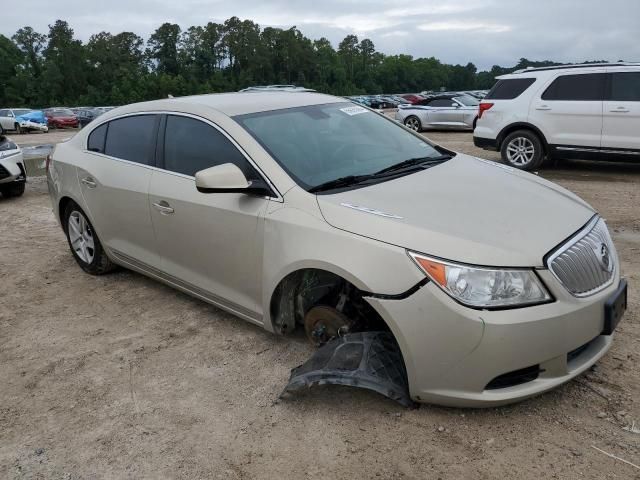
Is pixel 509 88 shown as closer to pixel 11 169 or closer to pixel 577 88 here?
pixel 577 88

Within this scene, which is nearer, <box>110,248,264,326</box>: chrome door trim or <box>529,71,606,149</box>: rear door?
<box>110,248,264,326</box>: chrome door trim

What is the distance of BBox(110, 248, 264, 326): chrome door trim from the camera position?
3465 millimetres

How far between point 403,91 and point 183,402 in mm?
135532

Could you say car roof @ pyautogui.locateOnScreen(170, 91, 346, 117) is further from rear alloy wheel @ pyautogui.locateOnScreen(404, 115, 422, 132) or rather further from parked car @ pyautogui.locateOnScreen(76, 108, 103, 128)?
parked car @ pyautogui.locateOnScreen(76, 108, 103, 128)

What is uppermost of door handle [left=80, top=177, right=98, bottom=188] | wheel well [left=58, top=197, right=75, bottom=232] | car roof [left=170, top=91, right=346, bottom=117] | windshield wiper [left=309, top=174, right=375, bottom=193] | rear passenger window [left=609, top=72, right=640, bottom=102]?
rear passenger window [left=609, top=72, right=640, bottom=102]

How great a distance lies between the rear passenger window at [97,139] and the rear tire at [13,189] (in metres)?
5.48

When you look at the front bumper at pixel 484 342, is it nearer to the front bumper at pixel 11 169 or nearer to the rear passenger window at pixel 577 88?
the rear passenger window at pixel 577 88

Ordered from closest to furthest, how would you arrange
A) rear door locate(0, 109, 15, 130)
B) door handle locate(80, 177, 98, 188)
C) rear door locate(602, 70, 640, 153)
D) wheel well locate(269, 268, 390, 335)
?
wheel well locate(269, 268, 390, 335), door handle locate(80, 177, 98, 188), rear door locate(602, 70, 640, 153), rear door locate(0, 109, 15, 130)

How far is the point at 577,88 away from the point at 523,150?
1.27m

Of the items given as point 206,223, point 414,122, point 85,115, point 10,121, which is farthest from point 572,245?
point 85,115

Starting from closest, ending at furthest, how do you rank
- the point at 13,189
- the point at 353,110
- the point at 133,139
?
the point at 353,110
the point at 133,139
the point at 13,189

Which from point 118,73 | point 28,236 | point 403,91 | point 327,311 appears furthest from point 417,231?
point 403,91

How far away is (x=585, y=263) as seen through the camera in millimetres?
2672

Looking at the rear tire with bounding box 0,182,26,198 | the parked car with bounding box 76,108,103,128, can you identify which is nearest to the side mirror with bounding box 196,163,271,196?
the rear tire with bounding box 0,182,26,198
